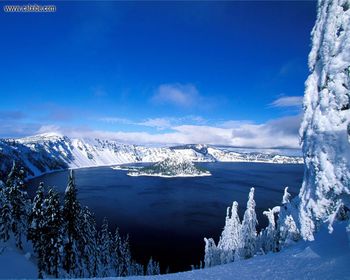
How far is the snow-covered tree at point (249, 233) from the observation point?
39344 mm

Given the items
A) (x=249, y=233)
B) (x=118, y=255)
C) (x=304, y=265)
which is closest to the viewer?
(x=304, y=265)

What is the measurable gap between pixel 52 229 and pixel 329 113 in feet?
107

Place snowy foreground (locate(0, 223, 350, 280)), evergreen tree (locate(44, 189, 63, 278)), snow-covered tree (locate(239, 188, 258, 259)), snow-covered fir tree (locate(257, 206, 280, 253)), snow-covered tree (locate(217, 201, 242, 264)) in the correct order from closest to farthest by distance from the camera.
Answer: snowy foreground (locate(0, 223, 350, 280)) < evergreen tree (locate(44, 189, 63, 278)) < snow-covered fir tree (locate(257, 206, 280, 253)) < snow-covered tree (locate(239, 188, 258, 259)) < snow-covered tree (locate(217, 201, 242, 264))

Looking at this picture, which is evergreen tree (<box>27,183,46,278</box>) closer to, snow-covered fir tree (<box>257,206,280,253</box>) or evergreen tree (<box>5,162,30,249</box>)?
evergreen tree (<box>5,162,30,249</box>)

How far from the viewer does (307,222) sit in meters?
12.2

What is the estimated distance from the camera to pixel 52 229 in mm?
33500

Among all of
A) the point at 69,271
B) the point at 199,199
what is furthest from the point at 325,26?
the point at 199,199

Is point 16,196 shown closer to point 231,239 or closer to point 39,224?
point 39,224

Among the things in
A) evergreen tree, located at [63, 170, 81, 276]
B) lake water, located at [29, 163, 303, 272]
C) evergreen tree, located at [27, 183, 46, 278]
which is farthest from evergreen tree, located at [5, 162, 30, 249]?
lake water, located at [29, 163, 303, 272]

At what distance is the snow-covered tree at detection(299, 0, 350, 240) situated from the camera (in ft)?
32.1

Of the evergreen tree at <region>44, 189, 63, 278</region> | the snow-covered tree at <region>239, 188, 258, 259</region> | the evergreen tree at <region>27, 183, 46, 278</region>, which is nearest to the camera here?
the evergreen tree at <region>44, 189, 63, 278</region>

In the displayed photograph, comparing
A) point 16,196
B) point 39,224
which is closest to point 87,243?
point 39,224

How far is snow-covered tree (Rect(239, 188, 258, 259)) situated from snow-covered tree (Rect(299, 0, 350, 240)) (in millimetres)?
28845

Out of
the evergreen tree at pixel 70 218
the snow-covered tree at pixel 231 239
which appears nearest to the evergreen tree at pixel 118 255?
the evergreen tree at pixel 70 218
